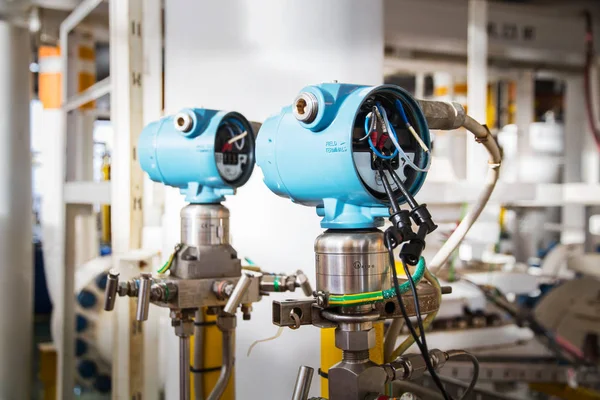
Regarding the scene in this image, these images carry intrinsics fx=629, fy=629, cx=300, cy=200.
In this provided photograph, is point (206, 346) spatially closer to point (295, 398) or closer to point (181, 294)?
point (181, 294)

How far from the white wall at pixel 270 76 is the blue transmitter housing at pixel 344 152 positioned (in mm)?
500

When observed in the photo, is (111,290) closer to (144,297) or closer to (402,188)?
(144,297)

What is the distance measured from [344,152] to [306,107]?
80mm

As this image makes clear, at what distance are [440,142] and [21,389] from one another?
11.2 feet

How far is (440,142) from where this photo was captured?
4.91m

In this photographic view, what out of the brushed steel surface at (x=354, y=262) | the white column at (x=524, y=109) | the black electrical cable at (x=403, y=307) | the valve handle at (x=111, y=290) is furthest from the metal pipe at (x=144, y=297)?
the white column at (x=524, y=109)

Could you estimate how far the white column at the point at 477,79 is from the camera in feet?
7.95

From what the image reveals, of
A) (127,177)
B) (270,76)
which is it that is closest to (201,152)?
(270,76)

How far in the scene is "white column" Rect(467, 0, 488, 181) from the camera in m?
2.42

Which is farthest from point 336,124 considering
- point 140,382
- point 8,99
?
point 8,99

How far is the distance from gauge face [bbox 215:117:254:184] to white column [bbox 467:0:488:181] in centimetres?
131

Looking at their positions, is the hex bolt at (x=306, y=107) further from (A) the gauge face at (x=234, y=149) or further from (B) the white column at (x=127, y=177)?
(B) the white column at (x=127, y=177)

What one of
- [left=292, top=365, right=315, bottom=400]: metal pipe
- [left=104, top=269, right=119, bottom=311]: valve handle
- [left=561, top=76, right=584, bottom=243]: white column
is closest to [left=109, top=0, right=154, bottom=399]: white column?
[left=104, top=269, right=119, bottom=311]: valve handle

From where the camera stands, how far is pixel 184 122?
1231 millimetres
